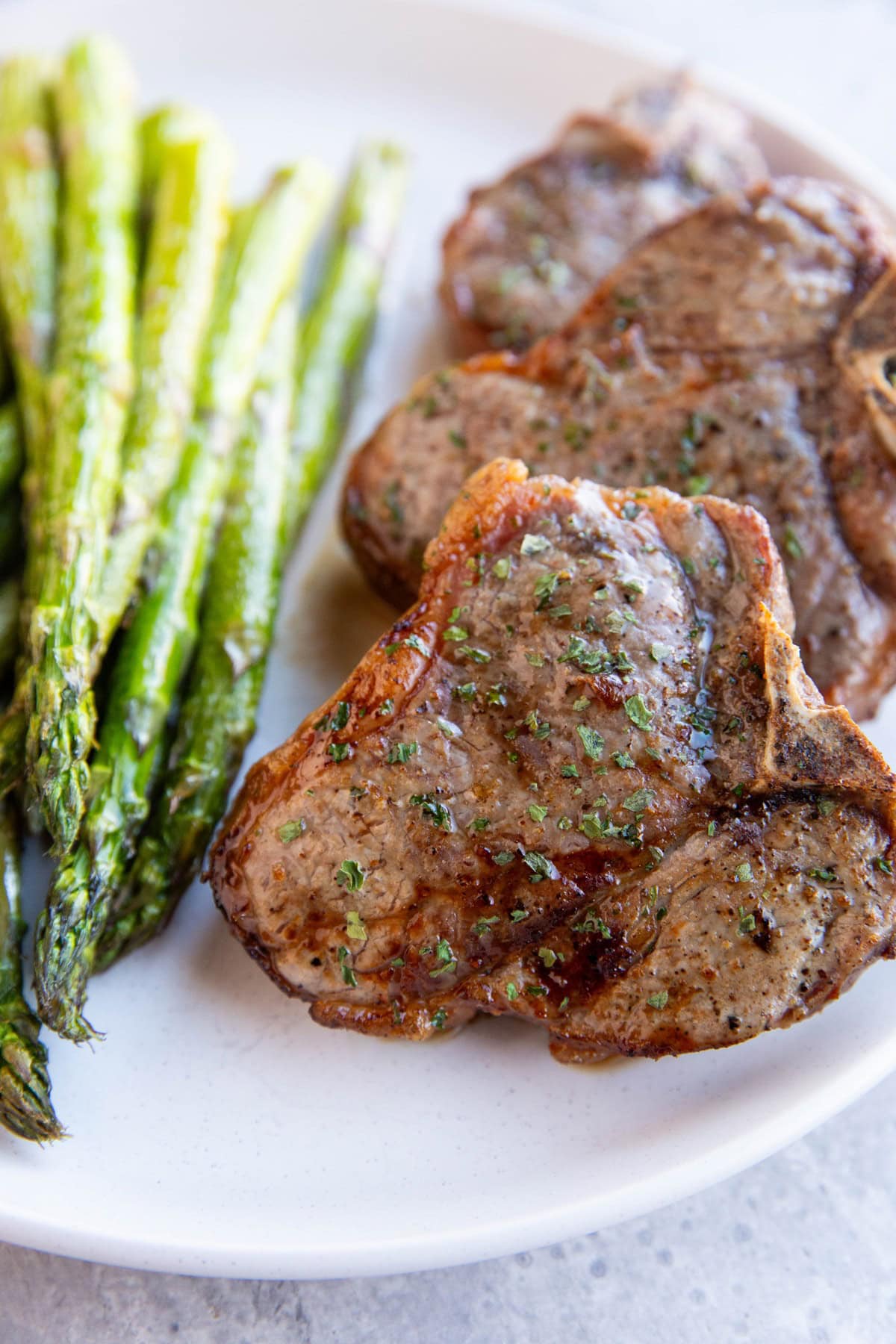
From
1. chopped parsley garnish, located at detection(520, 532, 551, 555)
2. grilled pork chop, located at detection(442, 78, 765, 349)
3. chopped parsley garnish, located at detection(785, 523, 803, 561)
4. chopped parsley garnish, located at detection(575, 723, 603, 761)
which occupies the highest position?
grilled pork chop, located at detection(442, 78, 765, 349)

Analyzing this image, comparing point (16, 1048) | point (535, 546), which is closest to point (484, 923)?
point (535, 546)

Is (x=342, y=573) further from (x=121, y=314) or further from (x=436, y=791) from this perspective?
(x=436, y=791)

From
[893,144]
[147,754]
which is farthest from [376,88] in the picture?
[147,754]

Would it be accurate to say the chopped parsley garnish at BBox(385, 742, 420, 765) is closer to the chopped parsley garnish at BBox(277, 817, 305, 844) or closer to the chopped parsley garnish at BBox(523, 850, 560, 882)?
the chopped parsley garnish at BBox(277, 817, 305, 844)

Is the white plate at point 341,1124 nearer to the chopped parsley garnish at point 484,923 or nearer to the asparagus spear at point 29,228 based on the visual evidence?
the chopped parsley garnish at point 484,923

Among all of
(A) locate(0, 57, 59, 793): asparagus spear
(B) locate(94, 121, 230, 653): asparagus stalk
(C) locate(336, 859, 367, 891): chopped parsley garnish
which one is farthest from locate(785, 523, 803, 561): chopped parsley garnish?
(A) locate(0, 57, 59, 793): asparagus spear

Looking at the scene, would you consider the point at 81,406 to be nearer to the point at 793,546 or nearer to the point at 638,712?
the point at 638,712
